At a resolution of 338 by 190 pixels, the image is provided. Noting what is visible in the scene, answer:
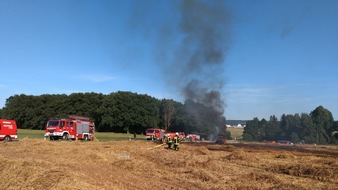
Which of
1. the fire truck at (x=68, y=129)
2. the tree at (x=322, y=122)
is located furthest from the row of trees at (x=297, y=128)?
the fire truck at (x=68, y=129)

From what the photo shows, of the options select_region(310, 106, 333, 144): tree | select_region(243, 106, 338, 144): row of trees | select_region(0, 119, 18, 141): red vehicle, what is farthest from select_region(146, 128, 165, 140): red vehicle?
select_region(310, 106, 333, 144): tree

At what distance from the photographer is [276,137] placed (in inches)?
5384

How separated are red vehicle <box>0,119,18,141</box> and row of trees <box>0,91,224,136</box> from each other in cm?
7157

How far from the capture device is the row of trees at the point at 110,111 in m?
116

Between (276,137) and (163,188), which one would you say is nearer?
(163,188)

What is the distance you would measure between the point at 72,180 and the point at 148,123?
104m

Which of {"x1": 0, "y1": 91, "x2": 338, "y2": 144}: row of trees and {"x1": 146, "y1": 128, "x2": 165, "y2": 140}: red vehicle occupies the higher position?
{"x1": 0, "y1": 91, "x2": 338, "y2": 144}: row of trees

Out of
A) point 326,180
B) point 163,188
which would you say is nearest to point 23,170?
point 163,188

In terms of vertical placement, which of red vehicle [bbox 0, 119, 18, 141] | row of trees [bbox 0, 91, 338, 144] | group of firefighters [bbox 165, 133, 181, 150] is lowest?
group of firefighters [bbox 165, 133, 181, 150]

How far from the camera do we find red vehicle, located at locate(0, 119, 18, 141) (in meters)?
41.8

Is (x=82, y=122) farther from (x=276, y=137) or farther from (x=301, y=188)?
(x=276, y=137)

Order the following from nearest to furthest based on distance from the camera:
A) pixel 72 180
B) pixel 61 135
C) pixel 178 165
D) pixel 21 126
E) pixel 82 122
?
1. pixel 72 180
2. pixel 178 165
3. pixel 61 135
4. pixel 82 122
5. pixel 21 126

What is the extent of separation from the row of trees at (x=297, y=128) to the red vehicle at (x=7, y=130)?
338ft

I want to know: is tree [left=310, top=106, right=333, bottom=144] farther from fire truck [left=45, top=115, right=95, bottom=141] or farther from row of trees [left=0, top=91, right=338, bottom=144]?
fire truck [left=45, top=115, right=95, bottom=141]
